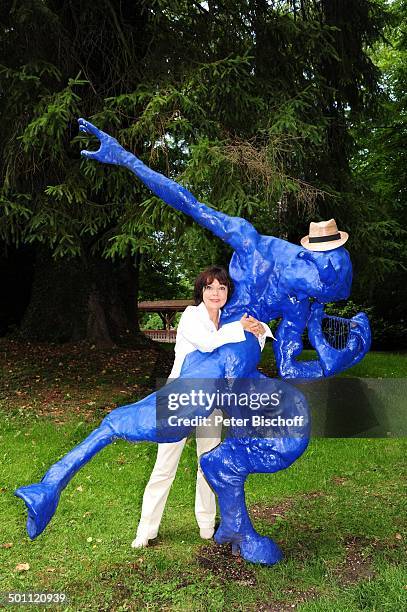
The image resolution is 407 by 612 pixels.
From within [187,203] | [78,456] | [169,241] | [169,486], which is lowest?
[169,486]

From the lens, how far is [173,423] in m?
3.72

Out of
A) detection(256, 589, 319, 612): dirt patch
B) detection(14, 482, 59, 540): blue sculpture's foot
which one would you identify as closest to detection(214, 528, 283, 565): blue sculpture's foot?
detection(256, 589, 319, 612): dirt patch

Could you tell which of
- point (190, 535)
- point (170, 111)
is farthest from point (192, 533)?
point (170, 111)

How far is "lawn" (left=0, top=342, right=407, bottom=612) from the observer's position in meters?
3.77

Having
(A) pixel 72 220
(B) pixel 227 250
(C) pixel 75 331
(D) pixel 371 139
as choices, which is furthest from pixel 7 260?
(D) pixel 371 139

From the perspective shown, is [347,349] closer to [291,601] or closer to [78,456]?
[291,601]

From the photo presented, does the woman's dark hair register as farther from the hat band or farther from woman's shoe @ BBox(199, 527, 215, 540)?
woman's shoe @ BBox(199, 527, 215, 540)

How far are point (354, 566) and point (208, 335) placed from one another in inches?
73.0

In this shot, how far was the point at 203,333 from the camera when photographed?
384cm

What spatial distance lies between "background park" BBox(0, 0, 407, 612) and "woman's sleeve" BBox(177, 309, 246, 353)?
149 cm

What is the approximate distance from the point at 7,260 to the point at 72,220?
21.4ft

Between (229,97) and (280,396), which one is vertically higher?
(229,97)

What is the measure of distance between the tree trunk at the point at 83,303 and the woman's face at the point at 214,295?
700cm

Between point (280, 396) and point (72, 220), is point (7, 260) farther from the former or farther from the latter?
point (280, 396)
